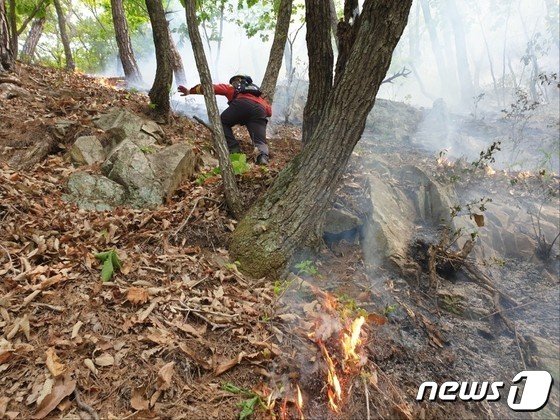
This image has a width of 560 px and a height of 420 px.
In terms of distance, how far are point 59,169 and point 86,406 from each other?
360cm

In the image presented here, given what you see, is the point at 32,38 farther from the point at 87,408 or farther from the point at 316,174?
the point at 87,408

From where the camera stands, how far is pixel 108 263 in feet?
9.68

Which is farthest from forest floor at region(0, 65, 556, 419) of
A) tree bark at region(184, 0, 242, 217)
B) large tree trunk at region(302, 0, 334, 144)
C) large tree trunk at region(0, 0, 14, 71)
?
large tree trunk at region(0, 0, 14, 71)

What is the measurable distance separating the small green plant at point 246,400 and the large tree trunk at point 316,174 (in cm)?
124

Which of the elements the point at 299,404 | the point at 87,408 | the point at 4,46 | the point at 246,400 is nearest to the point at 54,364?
the point at 87,408

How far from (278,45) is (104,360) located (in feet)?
20.8

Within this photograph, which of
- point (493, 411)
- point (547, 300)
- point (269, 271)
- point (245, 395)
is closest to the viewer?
point (245, 395)

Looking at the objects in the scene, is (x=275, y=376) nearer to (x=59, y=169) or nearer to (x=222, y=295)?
(x=222, y=295)

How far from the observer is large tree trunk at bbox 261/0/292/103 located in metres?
6.44

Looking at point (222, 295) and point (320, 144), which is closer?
point (222, 295)

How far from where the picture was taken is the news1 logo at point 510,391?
2.56 meters

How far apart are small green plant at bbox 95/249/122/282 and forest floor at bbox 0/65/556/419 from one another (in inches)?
2.6

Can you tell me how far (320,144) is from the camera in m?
3.42

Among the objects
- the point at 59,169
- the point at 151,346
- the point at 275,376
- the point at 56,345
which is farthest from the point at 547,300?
the point at 59,169
